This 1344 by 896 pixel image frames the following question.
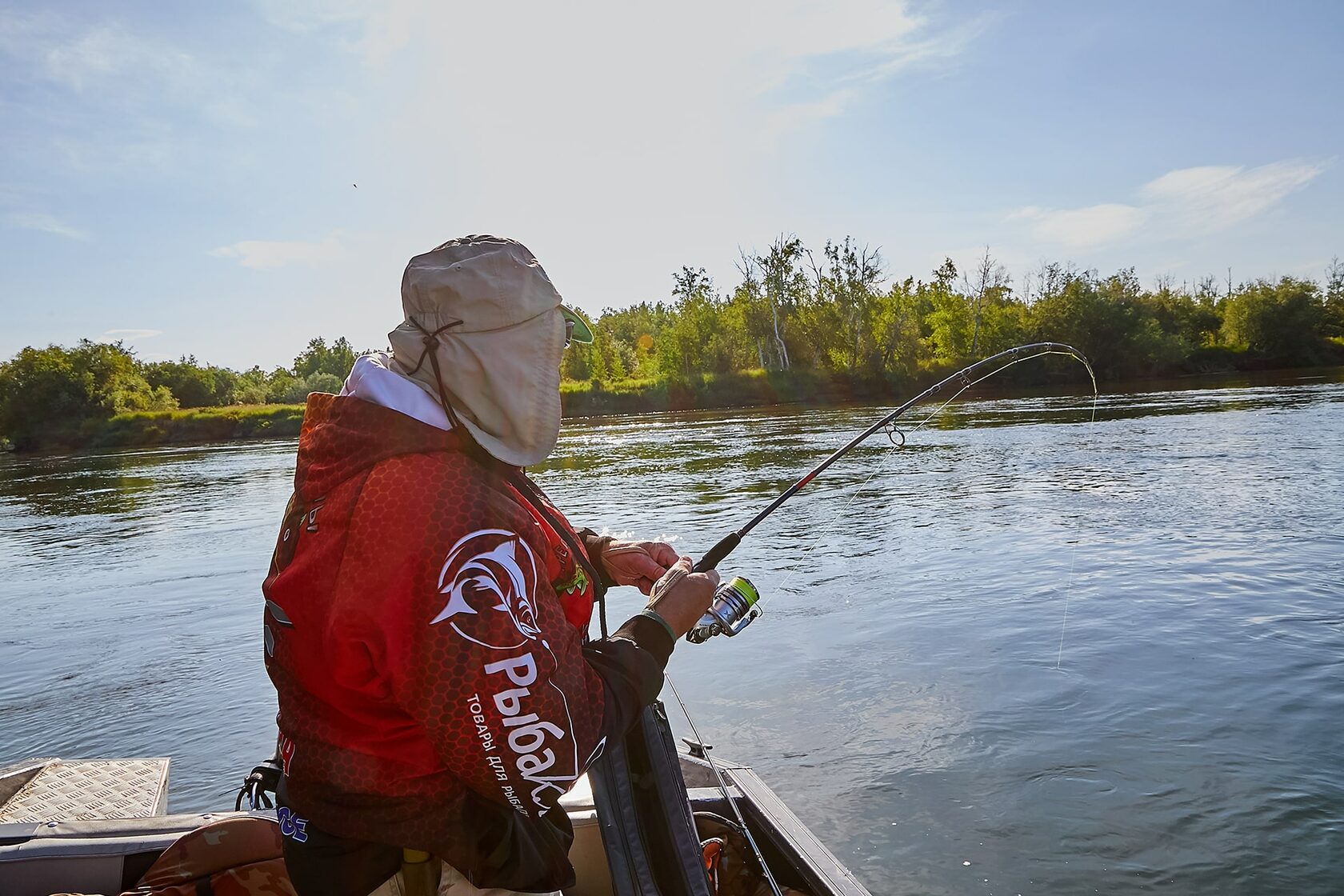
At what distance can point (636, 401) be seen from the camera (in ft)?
183

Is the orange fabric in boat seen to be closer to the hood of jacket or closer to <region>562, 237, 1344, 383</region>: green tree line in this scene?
the hood of jacket

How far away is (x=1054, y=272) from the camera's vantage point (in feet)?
205

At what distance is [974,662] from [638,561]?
5115 millimetres

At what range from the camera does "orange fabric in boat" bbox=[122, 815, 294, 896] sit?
95.3 inches

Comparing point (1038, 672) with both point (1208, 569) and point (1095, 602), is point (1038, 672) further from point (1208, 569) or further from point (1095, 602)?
point (1208, 569)

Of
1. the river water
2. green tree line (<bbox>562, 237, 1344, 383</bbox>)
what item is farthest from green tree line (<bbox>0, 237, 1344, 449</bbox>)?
the river water

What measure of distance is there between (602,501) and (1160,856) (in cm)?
1249

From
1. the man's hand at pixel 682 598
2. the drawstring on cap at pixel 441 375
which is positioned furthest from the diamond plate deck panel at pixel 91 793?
the drawstring on cap at pixel 441 375

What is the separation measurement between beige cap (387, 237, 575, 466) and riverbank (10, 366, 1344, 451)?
153 ft

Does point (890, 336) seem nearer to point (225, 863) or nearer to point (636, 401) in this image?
point (636, 401)

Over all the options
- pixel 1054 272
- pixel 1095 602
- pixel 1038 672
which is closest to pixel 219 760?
pixel 1038 672

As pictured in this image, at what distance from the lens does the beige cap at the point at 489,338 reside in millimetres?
1841

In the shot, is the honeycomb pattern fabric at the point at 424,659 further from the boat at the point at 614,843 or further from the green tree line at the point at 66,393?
the green tree line at the point at 66,393

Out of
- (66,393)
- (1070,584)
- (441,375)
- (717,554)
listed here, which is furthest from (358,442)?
(66,393)
